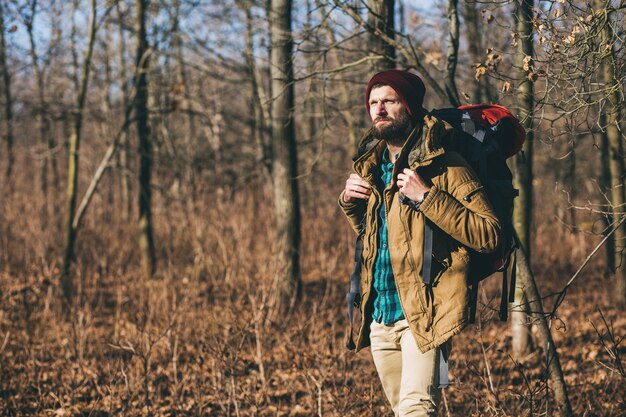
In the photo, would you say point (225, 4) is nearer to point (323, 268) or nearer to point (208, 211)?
point (208, 211)

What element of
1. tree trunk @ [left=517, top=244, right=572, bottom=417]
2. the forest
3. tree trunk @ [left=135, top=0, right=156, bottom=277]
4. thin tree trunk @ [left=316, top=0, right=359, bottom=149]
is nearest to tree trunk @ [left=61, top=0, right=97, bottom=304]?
the forest

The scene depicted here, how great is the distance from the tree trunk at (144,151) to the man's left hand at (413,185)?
7.19 metres

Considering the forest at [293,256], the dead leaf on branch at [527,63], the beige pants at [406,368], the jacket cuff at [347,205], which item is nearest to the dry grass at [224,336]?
the forest at [293,256]

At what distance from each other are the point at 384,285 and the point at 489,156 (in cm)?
70

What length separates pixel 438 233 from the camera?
2.78m

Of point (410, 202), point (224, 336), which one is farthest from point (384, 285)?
point (224, 336)

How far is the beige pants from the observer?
9.14ft

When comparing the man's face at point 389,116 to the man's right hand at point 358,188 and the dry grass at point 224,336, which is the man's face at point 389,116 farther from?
the dry grass at point 224,336

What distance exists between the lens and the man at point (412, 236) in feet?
8.73

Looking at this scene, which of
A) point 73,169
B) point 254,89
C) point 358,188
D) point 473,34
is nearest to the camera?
point 358,188

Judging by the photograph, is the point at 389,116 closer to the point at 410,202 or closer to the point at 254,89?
the point at 410,202

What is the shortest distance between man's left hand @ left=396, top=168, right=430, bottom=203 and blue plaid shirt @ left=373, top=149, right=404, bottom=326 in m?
0.23

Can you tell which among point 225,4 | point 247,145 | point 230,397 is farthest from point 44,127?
point 230,397

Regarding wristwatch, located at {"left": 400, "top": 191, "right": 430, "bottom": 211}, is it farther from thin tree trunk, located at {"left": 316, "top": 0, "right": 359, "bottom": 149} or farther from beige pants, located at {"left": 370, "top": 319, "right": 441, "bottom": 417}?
thin tree trunk, located at {"left": 316, "top": 0, "right": 359, "bottom": 149}
